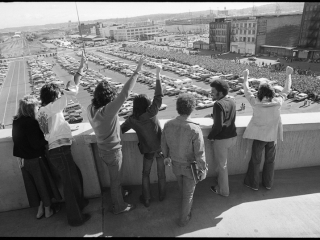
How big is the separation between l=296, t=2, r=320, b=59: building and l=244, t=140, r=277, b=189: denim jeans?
43.9 metres

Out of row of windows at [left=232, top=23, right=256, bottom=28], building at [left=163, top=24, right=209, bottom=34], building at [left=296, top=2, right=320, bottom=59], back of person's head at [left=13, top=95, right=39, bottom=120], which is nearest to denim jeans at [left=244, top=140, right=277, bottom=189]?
back of person's head at [left=13, top=95, right=39, bottom=120]

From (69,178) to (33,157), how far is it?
42 centimetres

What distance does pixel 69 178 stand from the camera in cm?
240

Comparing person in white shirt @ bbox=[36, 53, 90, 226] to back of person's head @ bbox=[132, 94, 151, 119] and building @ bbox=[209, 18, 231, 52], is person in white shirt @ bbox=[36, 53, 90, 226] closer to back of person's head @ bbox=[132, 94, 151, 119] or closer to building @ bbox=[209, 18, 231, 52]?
back of person's head @ bbox=[132, 94, 151, 119]

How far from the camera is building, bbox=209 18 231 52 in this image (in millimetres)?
53312

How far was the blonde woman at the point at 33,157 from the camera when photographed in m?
2.25

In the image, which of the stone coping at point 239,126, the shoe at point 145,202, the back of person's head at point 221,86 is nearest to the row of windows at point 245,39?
the stone coping at point 239,126

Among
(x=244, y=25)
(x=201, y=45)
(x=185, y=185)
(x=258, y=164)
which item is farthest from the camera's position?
(x=201, y=45)

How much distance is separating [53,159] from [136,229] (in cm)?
109

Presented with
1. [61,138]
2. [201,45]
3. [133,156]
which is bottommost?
[201,45]

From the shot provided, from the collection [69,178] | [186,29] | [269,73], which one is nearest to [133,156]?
[69,178]

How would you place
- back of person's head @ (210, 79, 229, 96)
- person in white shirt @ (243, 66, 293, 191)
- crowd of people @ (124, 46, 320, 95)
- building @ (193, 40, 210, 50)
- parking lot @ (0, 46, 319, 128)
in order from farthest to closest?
building @ (193, 40, 210, 50) < crowd of people @ (124, 46, 320, 95) < parking lot @ (0, 46, 319, 128) < person in white shirt @ (243, 66, 293, 191) < back of person's head @ (210, 79, 229, 96)

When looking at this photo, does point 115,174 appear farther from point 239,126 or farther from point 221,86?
point 239,126

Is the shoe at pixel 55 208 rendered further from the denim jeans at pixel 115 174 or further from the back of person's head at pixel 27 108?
the back of person's head at pixel 27 108
